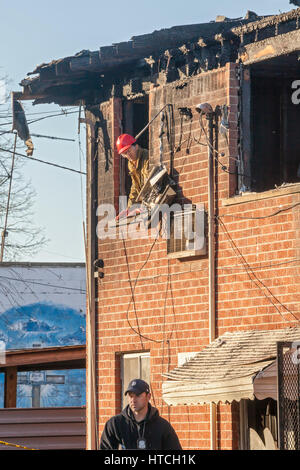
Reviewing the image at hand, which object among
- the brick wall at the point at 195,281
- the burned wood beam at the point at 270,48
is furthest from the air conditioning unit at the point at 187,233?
the burned wood beam at the point at 270,48

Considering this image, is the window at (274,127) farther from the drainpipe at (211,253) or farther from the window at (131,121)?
the window at (131,121)

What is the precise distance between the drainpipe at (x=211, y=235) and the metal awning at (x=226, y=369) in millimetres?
479

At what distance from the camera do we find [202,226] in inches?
640

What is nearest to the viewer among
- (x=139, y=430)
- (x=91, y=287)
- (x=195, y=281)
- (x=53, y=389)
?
(x=139, y=430)

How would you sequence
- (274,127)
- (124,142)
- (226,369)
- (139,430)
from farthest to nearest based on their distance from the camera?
(124,142), (274,127), (226,369), (139,430)

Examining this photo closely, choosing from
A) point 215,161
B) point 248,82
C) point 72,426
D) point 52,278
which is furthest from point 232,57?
point 52,278

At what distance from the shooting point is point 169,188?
16844mm

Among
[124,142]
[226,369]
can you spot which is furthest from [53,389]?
[226,369]

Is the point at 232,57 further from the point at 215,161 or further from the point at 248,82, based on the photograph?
the point at 215,161

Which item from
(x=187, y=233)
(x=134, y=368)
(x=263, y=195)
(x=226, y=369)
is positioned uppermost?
(x=263, y=195)

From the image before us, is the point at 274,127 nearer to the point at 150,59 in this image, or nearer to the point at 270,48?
the point at 270,48

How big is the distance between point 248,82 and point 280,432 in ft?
19.2

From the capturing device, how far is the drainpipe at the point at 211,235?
1559 centimetres

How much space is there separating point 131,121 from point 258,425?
5.64 metres
